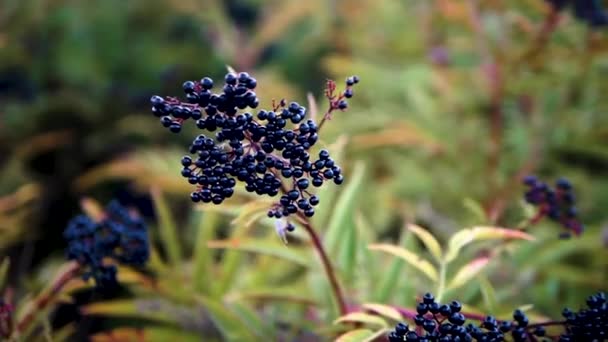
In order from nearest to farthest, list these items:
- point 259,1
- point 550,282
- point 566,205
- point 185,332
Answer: point 566,205 → point 185,332 → point 550,282 → point 259,1

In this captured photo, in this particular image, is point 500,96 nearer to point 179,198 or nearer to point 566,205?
point 566,205

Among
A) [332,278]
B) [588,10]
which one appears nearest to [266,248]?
[332,278]

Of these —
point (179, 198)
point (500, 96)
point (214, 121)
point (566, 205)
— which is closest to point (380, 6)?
point (500, 96)

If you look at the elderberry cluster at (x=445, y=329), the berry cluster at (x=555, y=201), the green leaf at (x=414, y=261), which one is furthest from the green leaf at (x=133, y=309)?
Answer: the berry cluster at (x=555, y=201)

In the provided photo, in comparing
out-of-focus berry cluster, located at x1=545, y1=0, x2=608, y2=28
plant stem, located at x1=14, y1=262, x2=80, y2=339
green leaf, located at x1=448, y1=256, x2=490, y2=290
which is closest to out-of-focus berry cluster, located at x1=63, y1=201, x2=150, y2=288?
plant stem, located at x1=14, y1=262, x2=80, y2=339

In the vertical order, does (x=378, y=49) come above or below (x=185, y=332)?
above

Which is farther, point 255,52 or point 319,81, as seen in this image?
point 319,81

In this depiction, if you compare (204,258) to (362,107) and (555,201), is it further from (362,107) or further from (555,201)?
(362,107)
